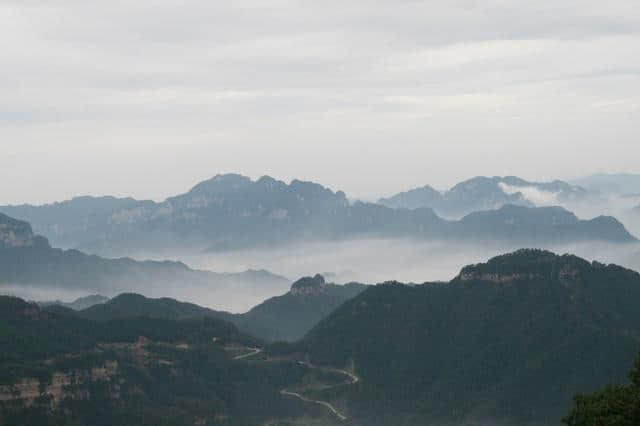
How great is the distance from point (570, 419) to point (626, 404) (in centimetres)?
1084

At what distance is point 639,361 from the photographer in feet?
585

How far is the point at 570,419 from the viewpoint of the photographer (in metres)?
175

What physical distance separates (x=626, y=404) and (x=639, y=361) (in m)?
13.3

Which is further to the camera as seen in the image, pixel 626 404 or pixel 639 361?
pixel 639 361

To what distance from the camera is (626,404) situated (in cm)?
16688

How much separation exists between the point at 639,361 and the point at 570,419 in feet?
46.8
